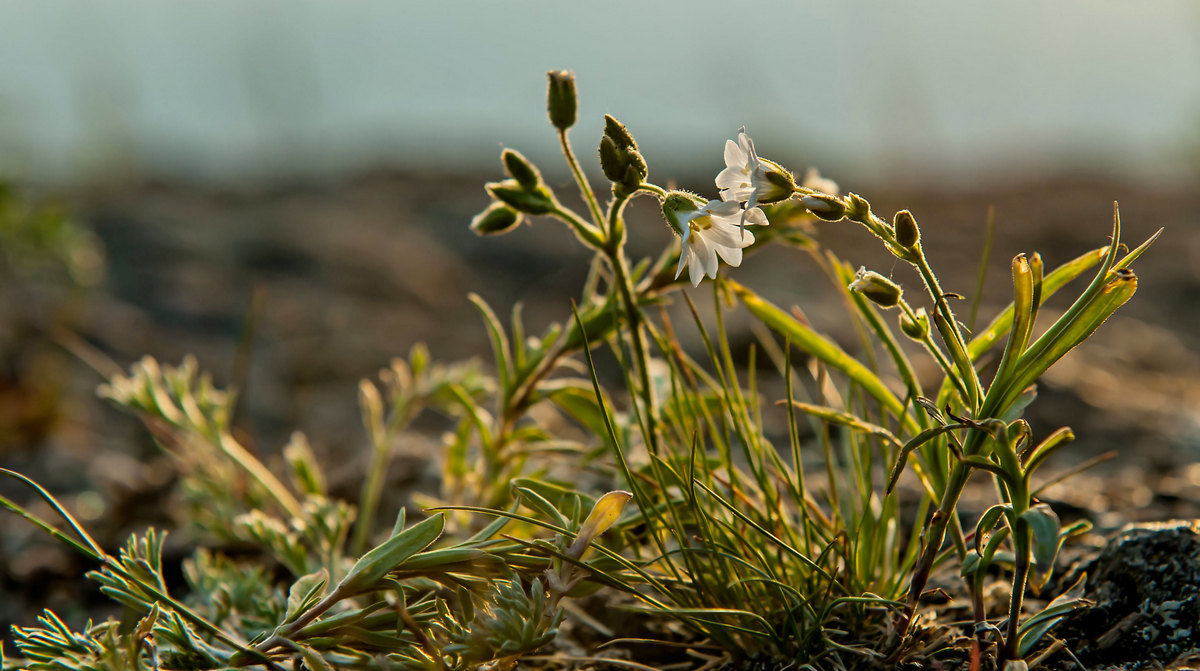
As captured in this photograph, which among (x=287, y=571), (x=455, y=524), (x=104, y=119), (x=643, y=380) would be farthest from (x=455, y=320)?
(x=104, y=119)

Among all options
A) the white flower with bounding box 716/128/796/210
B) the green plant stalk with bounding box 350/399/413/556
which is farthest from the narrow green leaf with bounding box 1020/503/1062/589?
the green plant stalk with bounding box 350/399/413/556

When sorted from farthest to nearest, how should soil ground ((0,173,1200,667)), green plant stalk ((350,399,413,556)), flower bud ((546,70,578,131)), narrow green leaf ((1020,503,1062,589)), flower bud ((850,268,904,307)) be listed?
soil ground ((0,173,1200,667)), green plant stalk ((350,399,413,556)), flower bud ((546,70,578,131)), flower bud ((850,268,904,307)), narrow green leaf ((1020,503,1062,589))

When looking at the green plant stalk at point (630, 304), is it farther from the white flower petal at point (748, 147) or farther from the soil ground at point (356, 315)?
the soil ground at point (356, 315)

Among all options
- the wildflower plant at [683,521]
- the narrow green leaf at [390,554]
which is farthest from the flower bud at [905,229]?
the narrow green leaf at [390,554]

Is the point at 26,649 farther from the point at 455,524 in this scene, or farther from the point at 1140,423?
the point at 1140,423

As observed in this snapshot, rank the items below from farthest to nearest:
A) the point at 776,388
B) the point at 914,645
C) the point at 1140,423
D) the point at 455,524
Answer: the point at 776,388 → the point at 1140,423 → the point at 455,524 → the point at 914,645

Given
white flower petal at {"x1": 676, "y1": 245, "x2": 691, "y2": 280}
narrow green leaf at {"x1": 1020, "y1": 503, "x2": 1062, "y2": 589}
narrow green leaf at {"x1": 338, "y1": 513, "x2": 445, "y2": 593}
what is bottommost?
narrow green leaf at {"x1": 338, "y1": 513, "x2": 445, "y2": 593}

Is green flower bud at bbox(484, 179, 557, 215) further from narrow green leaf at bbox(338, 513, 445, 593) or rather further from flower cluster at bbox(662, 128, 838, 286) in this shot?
narrow green leaf at bbox(338, 513, 445, 593)
